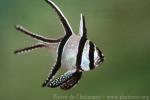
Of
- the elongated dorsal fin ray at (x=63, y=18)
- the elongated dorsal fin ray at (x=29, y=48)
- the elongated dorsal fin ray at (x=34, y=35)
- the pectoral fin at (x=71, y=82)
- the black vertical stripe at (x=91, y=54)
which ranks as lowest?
the pectoral fin at (x=71, y=82)

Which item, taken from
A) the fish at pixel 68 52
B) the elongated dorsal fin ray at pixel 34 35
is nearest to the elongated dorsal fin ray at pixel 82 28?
the fish at pixel 68 52

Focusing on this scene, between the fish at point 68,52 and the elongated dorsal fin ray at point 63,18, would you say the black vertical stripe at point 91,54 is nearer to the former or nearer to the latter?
the fish at point 68,52

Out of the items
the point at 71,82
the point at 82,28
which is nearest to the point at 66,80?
the point at 71,82

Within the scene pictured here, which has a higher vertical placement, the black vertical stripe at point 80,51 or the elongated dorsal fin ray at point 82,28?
the elongated dorsal fin ray at point 82,28

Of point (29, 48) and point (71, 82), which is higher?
point (29, 48)

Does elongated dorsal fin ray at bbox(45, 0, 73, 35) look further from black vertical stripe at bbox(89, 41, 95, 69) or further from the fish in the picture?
black vertical stripe at bbox(89, 41, 95, 69)

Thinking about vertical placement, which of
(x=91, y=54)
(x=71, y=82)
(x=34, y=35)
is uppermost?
(x=34, y=35)

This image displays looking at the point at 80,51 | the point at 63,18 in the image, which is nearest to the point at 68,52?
the point at 80,51

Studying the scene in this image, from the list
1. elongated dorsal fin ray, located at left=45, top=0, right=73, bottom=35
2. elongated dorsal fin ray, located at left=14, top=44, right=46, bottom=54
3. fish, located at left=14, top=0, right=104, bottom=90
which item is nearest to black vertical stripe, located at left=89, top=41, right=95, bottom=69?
fish, located at left=14, top=0, right=104, bottom=90

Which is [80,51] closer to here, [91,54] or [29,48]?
[91,54]
